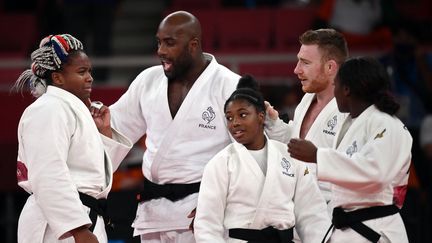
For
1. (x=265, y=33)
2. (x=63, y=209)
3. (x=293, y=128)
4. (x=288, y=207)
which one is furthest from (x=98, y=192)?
(x=265, y=33)

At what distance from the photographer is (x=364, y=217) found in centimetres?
475

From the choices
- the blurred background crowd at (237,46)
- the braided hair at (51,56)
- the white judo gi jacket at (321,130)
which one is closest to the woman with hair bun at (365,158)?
the white judo gi jacket at (321,130)

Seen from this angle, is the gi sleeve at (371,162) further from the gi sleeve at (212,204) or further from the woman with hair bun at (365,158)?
the gi sleeve at (212,204)

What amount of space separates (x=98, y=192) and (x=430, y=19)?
6.37 meters

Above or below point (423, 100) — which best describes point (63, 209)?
above

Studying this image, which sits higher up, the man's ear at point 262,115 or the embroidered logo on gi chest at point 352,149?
the man's ear at point 262,115

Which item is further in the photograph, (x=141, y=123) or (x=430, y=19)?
(x=430, y=19)

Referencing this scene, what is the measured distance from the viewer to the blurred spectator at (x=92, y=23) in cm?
1019

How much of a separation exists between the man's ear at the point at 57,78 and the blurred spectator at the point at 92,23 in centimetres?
515

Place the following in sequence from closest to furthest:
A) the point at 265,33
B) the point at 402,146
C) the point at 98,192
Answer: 1. the point at 402,146
2. the point at 98,192
3. the point at 265,33

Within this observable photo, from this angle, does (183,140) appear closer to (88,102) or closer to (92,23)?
(88,102)

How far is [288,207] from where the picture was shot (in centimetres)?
505

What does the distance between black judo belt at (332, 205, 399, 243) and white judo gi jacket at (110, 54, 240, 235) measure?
46.0 inches

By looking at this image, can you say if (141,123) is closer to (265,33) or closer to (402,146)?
(402,146)
